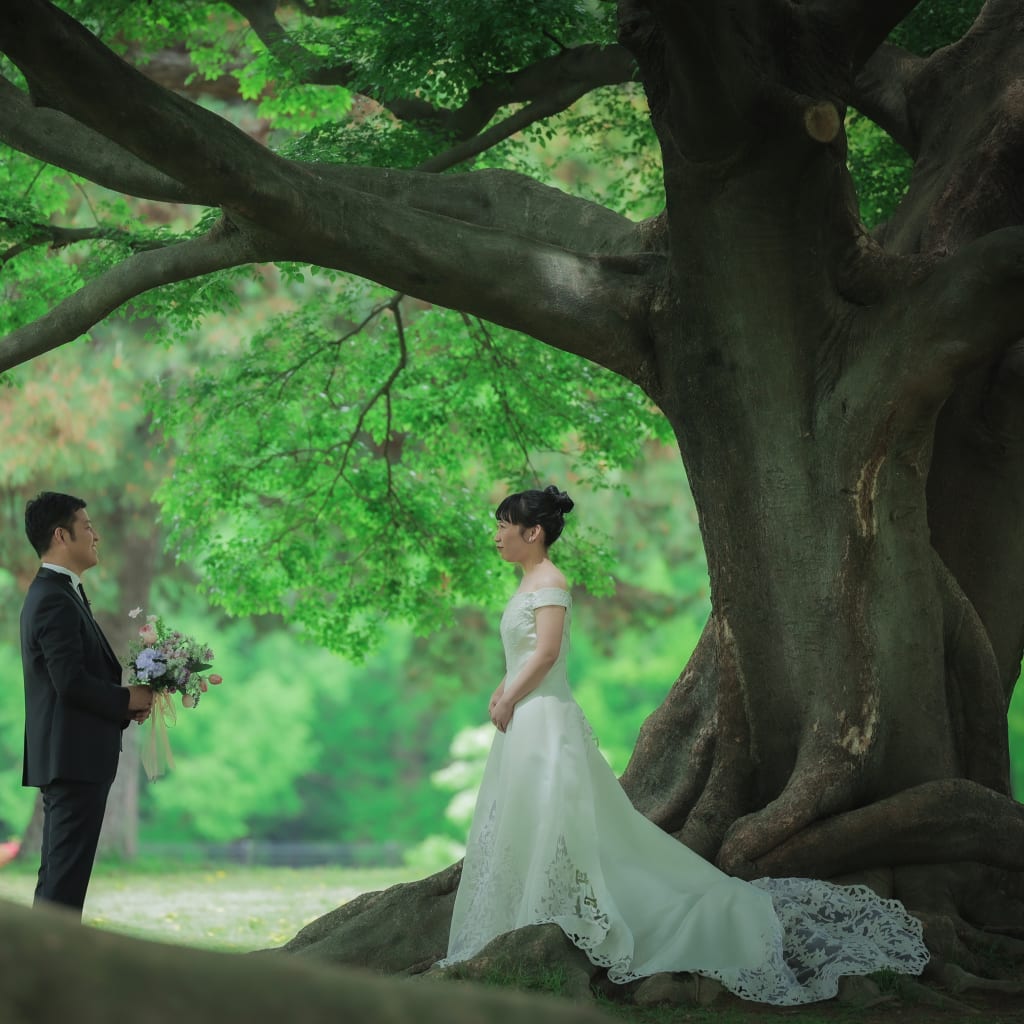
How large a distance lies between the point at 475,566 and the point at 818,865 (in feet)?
20.0

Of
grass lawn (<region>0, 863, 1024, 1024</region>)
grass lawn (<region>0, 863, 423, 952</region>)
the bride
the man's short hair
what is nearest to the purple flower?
the man's short hair

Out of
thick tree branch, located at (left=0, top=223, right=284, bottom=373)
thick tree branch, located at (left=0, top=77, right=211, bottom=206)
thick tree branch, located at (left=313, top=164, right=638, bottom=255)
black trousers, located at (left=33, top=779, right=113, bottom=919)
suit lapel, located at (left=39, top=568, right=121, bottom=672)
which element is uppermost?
thick tree branch, located at (left=313, top=164, right=638, bottom=255)

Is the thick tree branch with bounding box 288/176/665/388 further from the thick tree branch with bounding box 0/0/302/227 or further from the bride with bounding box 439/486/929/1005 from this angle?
the bride with bounding box 439/486/929/1005

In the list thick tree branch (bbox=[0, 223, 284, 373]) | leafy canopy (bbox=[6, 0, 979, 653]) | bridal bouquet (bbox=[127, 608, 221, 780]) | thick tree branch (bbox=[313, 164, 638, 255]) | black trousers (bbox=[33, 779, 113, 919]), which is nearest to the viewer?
black trousers (bbox=[33, 779, 113, 919])

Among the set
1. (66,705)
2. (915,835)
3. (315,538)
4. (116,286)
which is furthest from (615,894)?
(315,538)

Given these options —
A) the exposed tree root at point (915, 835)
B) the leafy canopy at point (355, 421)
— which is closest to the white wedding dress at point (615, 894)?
the exposed tree root at point (915, 835)

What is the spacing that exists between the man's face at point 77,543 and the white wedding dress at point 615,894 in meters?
1.93

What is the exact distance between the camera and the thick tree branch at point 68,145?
7.23m

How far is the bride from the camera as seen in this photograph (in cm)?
607

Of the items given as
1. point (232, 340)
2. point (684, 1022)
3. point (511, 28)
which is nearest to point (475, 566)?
point (511, 28)

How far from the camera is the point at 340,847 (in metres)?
32.0

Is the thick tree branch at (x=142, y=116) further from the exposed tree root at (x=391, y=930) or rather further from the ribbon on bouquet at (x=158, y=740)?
the exposed tree root at (x=391, y=930)

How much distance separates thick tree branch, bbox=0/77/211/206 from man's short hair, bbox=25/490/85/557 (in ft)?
6.14

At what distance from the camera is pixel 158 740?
6906 millimetres
